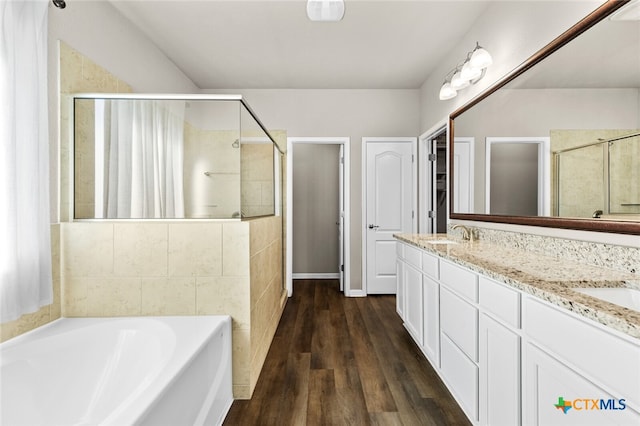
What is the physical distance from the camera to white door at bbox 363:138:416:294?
396cm

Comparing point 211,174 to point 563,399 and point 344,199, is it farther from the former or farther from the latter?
point 344,199

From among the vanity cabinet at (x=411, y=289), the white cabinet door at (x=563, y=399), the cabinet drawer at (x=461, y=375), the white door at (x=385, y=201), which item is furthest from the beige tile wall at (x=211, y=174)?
the white door at (x=385, y=201)

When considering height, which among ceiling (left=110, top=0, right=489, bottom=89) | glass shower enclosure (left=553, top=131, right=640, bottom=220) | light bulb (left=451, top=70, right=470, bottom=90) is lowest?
glass shower enclosure (left=553, top=131, right=640, bottom=220)

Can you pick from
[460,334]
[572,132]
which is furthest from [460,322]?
[572,132]

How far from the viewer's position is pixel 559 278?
1.13m

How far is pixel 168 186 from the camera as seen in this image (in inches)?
75.4

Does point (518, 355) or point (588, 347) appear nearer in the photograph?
point (588, 347)

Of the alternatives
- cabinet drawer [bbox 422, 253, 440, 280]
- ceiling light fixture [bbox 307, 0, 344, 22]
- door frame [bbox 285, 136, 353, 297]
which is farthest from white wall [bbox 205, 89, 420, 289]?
ceiling light fixture [bbox 307, 0, 344, 22]

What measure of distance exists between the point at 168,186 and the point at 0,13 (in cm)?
103

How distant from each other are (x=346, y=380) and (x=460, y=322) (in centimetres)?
87

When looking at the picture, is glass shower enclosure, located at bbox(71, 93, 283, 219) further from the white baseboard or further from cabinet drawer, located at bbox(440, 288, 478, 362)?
the white baseboard

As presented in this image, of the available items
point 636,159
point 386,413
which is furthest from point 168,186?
point 636,159

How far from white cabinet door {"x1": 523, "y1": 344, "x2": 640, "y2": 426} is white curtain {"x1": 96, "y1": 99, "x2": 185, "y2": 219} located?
1.88 m

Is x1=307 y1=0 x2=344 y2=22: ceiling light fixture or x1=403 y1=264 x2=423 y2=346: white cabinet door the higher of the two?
x1=307 y1=0 x2=344 y2=22: ceiling light fixture
